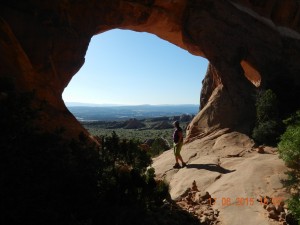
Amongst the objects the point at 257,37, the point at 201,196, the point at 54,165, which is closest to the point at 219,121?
the point at 257,37

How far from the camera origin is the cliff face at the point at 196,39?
47.9ft

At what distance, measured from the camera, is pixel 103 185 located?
8.96 metres

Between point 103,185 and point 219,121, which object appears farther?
point 219,121

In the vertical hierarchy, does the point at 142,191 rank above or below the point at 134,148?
below

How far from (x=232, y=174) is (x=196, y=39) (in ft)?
35.3

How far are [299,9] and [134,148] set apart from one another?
57.0 ft

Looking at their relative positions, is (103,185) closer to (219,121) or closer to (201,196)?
(201,196)

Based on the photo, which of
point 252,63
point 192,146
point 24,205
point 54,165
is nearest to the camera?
point 24,205

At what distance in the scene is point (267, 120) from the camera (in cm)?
1634

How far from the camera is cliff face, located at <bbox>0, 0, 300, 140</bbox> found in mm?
14586

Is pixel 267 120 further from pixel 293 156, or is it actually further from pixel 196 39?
pixel 196 39
